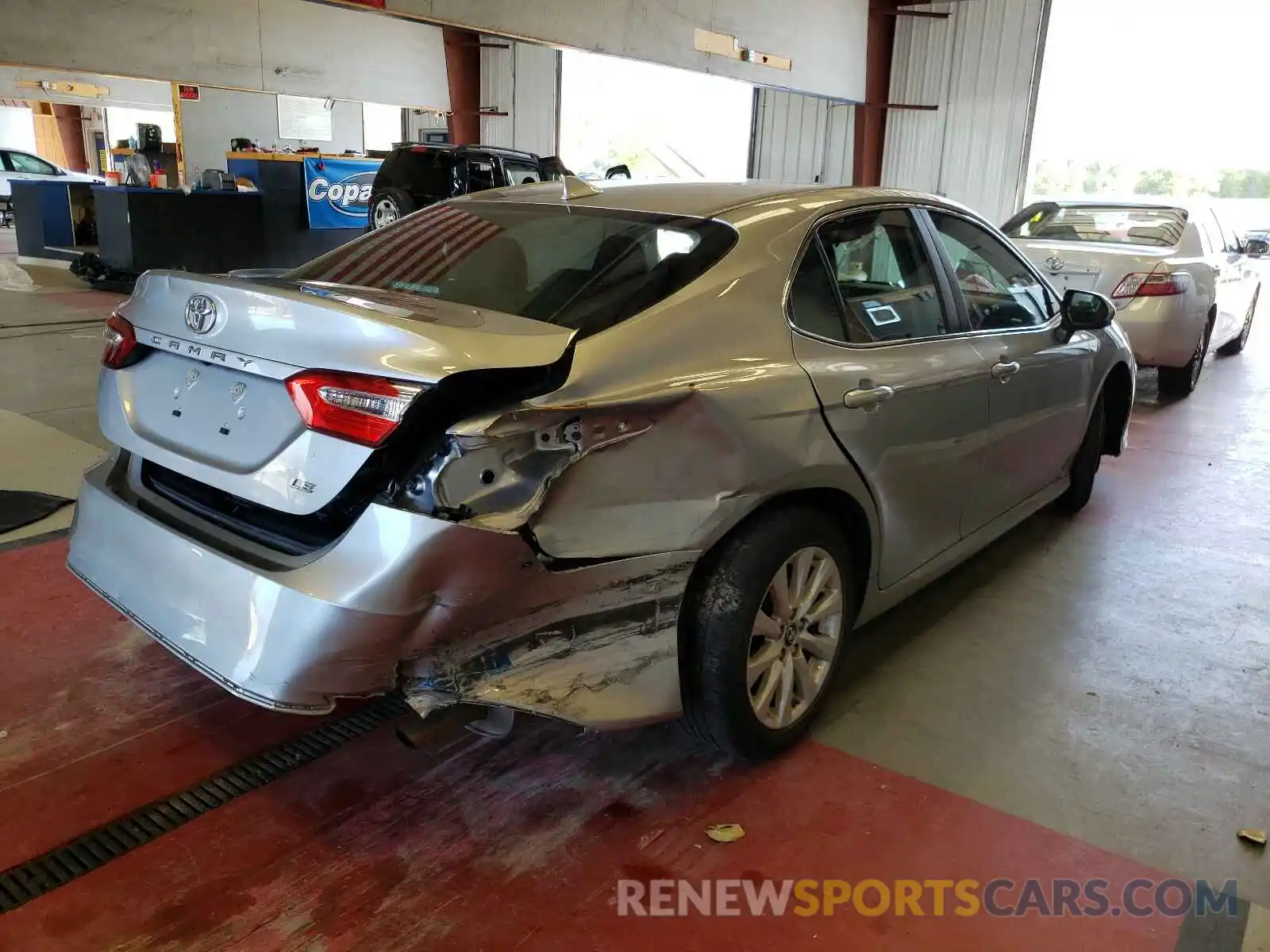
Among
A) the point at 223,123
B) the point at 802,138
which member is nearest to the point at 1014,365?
the point at 223,123

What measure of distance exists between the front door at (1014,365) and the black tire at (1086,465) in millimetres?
350

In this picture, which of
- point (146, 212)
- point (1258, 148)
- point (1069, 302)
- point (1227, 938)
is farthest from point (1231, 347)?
point (146, 212)

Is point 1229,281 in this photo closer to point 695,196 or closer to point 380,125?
point 695,196

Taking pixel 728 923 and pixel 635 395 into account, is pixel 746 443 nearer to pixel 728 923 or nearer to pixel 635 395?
pixel 635 395

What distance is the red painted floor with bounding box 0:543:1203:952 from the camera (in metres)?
1.86

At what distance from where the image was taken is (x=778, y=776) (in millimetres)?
2363

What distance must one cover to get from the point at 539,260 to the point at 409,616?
1031mm

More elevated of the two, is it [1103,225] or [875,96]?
[875,96]

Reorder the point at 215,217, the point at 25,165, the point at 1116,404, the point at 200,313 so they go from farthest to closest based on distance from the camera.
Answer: the point at 25,165 < the point at 215,217 < the point at 1116,404 < the point at 200,313

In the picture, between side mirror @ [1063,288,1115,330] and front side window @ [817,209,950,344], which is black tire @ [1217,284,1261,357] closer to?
side mirror @ [1063,288,1115,330]

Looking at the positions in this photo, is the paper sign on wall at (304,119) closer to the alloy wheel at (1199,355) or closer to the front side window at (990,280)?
the alloy wheel at (1199,355)

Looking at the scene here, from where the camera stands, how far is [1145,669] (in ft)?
9.82

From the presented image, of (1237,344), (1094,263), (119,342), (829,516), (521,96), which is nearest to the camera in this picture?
(119,342)

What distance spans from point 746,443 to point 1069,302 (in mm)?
2132
